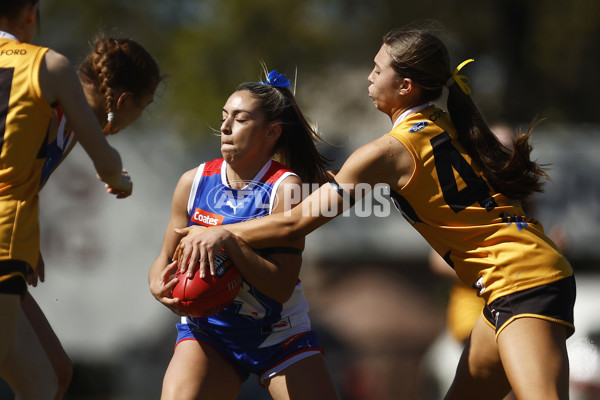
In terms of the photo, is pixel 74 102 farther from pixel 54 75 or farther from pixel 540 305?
pixel 540 305

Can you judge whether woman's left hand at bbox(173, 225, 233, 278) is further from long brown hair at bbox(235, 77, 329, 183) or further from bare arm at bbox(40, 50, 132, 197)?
long brown hair at bbox(235, 77, 329, 183)

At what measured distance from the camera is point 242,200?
13.3 ft

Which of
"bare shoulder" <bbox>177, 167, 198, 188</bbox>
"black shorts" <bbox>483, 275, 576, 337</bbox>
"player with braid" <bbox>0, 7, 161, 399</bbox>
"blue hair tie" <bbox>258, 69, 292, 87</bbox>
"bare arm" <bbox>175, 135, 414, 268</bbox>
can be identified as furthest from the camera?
"blue hair tie" <bbox>258, 69, 292, 87</bbox>

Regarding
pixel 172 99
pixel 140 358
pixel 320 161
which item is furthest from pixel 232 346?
pixel 172 99

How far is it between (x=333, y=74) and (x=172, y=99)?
11.8 feet

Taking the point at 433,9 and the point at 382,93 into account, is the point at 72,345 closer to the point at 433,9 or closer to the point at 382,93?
the point at 382,93

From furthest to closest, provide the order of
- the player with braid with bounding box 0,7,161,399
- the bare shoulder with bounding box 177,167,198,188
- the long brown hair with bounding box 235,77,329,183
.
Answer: the long brown hair with bounding box 235,77,329,183
the bare shoulder with bounding box 177,167,198,188
the player with braid with bounding box 0,7,161,399

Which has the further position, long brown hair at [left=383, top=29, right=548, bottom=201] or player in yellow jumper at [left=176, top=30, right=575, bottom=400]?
long brown hair at [left=383, top=29, right=548, bottom=201]

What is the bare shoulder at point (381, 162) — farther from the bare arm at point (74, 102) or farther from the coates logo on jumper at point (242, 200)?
the bare arm at point (74, 102)

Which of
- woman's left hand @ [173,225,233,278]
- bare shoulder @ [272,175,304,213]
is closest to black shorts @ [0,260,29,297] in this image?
woman's left hand @ [173,225,233,278]

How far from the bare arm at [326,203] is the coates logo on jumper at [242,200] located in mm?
154

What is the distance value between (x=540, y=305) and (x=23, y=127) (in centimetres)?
230

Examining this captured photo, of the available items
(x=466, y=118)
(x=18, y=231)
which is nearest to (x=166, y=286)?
(x=18, y=231)

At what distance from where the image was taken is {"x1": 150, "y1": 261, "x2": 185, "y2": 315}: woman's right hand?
382 cm
